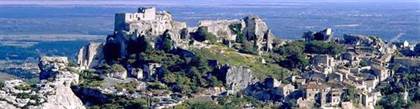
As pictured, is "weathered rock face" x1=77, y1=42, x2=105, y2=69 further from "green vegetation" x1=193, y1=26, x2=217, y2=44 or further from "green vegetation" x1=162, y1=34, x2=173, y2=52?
"green vegetation" x1=193, y1=26, x2=217, y2=44

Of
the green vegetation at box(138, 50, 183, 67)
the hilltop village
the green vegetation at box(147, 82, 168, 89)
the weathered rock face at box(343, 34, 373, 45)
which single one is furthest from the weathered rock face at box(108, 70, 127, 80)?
the weathered rock face at box(343, 34, 373, 45)

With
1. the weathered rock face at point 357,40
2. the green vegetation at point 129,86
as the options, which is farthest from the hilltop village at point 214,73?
the weathered rock face at point 357,40

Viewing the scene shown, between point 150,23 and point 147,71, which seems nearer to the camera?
point 147,71

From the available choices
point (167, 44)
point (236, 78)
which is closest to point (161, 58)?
point (167, 44)

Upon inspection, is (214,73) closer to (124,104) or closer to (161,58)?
(161,58)

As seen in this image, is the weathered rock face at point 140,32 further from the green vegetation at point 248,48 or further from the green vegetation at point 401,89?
the green vegetation at point 401,89

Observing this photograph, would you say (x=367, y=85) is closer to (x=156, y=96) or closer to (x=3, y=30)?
(x=156, y=96)

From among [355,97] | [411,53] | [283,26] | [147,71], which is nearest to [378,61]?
[411,53]
